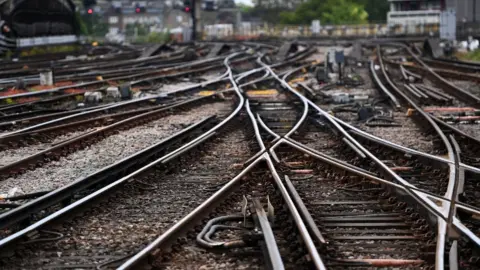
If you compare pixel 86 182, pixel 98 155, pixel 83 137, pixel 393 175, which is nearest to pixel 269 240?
pixel 393 175

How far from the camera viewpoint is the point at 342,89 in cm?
2083

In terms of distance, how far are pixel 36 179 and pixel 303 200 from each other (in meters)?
3.32

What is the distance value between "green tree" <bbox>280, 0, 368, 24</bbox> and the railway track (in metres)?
90.6

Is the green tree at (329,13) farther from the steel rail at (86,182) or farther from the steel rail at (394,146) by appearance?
the steel rail at (86,182)

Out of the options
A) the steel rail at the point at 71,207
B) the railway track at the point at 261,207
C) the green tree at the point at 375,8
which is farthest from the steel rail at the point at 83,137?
the green tree at the point at 375,8

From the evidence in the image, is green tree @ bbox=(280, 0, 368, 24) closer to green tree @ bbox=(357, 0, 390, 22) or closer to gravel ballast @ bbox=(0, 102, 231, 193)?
green tree @ bbox=(357, 0, 390, 22)

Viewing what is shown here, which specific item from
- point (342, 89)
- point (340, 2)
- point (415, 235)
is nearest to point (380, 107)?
point (342, 89)

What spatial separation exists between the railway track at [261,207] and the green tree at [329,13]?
297 feet

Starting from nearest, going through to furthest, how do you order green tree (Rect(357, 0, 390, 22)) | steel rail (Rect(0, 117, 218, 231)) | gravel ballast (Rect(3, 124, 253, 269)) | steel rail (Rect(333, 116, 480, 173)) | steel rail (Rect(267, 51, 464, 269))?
steel rail (Rect(267, 51, 464, 269)) < gravel ballast (Rect(3, 124, 253, 269)) < steel rail (Rect(0, 117, 218, 231)) < steel rail (Rect(333, 116, 480, 173)) < green tree (Rect(357, 0, 390, 22))

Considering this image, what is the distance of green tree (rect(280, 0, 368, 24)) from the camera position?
4033 inches

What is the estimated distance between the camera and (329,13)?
347 feet

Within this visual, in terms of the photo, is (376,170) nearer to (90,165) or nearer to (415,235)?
(415,235)

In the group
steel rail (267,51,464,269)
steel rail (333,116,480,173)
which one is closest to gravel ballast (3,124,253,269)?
steel rail (267,51,464,269)

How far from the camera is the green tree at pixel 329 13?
336 ft
